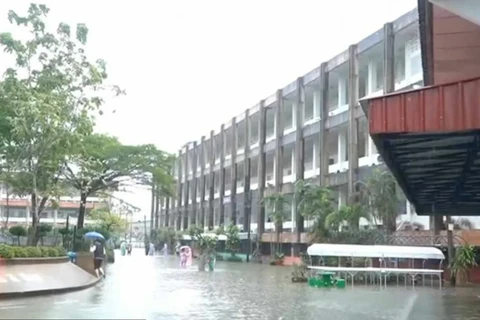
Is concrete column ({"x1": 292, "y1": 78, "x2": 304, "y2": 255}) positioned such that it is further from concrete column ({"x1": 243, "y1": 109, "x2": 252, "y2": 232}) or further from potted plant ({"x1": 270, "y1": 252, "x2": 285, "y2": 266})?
concrete column ({"x1": 243, "y1": 109, "x2": 252, "y2": 232})

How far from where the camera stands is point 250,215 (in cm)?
6019

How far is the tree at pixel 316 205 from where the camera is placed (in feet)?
121

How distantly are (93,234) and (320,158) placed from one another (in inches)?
746

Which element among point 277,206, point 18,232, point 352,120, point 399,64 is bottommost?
point 18,232

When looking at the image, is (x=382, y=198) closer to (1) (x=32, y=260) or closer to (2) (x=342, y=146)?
(2) (x=342, y=146)

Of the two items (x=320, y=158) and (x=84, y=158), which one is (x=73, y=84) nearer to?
(x=84, y=158)

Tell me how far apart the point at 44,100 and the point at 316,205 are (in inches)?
768

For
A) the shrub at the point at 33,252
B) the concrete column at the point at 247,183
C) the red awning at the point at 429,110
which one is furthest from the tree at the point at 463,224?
the concrete column at the point at 247,183

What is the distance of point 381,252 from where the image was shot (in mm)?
27656

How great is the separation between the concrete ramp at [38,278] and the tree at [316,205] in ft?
55.4

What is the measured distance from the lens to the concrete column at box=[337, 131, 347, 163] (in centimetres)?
4466

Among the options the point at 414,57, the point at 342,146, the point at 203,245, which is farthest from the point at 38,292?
the point at 203,245

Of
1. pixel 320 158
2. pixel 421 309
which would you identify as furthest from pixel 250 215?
pixel 421 309

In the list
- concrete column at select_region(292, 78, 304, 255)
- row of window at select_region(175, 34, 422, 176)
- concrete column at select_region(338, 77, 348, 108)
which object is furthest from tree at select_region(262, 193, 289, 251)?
concrete column at select_region(338, 77, 348, 108)
